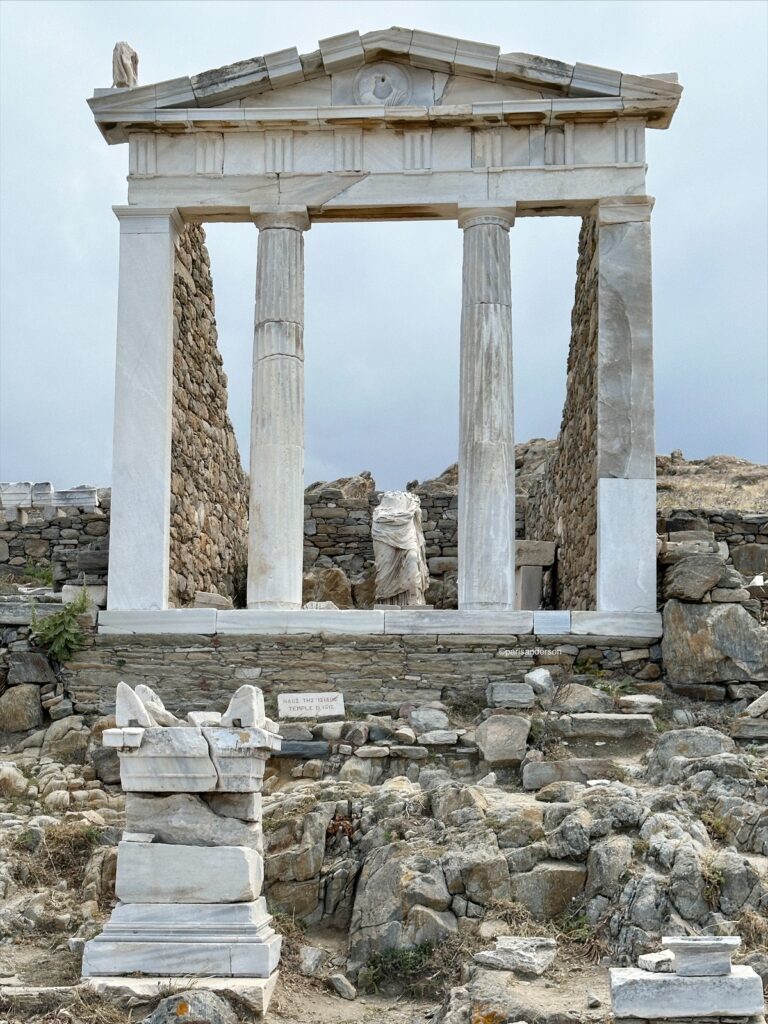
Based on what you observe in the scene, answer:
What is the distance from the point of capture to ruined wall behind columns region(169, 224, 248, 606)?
15.4 meters

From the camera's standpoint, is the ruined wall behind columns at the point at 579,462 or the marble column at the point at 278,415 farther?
the ruined wall behind columns at the point at 579,462

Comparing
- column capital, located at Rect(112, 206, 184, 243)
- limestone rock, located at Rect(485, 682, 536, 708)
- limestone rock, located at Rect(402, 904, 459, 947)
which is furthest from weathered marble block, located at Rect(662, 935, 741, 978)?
column capital, located at Rect(112, 206, 184, 243)

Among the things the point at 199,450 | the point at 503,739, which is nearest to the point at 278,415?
the point at 199,450

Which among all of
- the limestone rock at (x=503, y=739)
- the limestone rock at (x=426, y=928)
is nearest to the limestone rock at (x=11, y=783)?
the limestone rock at (x=503, y=739)

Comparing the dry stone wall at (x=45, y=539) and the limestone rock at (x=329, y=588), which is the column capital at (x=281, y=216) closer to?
the dry stone wall at (x=45, y=539)

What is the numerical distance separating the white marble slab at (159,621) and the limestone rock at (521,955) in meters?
5.76

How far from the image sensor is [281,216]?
14.7 meters

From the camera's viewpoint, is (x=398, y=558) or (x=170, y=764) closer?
(x=170, y=764)

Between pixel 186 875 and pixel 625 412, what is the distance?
24.9ft

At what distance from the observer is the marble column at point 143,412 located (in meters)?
14.1

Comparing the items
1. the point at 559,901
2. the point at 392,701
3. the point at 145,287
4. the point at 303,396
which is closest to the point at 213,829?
the point at 559,901

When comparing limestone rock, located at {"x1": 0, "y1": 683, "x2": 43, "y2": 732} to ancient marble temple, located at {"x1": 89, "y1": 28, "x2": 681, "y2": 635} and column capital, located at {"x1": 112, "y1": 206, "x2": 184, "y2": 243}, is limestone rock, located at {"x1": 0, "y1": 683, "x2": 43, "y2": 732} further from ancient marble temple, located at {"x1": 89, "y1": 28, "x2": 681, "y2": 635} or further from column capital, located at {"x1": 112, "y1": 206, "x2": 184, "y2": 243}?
column capital, located at {"x1": 112, "y1": 206, "x2": 184, "y2": 243}

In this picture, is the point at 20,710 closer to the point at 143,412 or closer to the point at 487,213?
the point at 143,412

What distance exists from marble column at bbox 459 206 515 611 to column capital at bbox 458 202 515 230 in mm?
11
